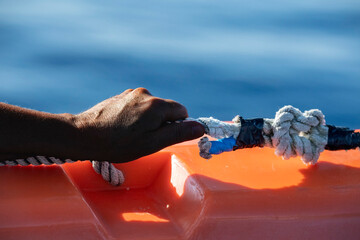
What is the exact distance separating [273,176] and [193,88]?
1904mm

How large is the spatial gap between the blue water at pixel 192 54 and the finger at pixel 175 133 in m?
1.72

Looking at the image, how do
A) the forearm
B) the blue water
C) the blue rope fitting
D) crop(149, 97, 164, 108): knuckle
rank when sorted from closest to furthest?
1. the forearm
2. crop(149, 97, 164, 108): knuckle
3. the blue rope fitting
4. the blue water

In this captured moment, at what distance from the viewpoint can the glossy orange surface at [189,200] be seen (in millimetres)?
1440

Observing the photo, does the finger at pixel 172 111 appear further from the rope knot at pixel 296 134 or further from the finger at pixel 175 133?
the rope knot at pixel 296 134

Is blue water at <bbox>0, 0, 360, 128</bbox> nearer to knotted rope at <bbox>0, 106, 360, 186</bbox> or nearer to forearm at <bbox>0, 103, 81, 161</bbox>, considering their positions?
knotted rope at <bbox>0, 106, 360, 186</bbox>

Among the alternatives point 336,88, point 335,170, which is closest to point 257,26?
point 336,88

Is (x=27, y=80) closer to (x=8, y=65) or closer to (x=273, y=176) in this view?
(x=8, y=65)

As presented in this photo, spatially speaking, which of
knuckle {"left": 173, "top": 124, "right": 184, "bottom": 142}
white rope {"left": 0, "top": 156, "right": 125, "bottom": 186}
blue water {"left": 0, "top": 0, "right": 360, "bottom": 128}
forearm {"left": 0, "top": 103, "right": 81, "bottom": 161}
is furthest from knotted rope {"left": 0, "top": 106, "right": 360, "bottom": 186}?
blue water {"left": 0, "top": 0, "right": 360, "bottom": 128}

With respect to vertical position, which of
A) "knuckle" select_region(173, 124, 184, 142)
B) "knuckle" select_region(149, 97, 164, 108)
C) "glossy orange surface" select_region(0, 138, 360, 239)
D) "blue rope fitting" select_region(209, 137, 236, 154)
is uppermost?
"knuckle" select_region(149, 97, 164, 108)

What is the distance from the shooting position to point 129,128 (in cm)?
146

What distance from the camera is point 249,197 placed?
1575 millimetres

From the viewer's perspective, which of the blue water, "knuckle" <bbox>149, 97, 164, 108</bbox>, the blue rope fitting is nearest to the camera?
"knuckle" <bbox>149, 97, 164, 108</bbox>

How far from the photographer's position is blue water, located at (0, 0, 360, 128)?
11.4ft

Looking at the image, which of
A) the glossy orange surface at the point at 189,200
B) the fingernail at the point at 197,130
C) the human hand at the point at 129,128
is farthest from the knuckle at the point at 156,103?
the glossy orange surface at the point at 189,200
